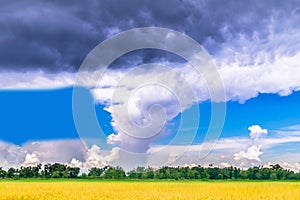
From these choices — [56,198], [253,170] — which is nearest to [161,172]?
[253,170]

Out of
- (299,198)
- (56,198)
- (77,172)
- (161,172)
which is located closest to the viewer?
(299,198)

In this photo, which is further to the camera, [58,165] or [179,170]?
[58,165]

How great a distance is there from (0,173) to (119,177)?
26923mm

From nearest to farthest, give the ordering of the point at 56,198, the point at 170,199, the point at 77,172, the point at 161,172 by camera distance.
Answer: the point at 170,199, the point at 56,198, the point at 161,172, the point at 77,172

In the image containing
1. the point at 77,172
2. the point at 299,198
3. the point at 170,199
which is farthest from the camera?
the point at 77,172

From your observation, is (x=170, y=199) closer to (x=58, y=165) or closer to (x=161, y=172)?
(x=161, y=172)

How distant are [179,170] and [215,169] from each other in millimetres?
6789

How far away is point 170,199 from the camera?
17.5 m

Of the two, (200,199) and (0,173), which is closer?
(200,199)

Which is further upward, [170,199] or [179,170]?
[179,170]

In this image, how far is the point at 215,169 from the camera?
7538cm

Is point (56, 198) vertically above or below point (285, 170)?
below

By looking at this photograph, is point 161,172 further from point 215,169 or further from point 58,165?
point 58,165

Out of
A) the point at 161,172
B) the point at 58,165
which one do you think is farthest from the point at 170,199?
the point at 58,165
